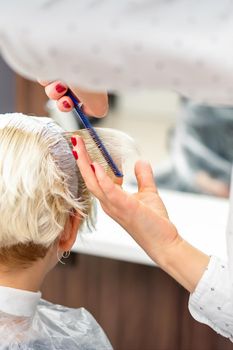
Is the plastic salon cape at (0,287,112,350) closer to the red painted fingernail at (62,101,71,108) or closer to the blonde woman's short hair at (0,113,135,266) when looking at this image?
the blonde woman's short hair at (0,113,135,266)

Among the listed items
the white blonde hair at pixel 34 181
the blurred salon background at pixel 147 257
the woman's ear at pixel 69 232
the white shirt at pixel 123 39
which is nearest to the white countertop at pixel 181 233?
the blurred salon background at pixel 147 257

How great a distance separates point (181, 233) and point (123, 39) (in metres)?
1.71

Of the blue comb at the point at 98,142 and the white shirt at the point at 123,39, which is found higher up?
the white shirt at the point at 123,39

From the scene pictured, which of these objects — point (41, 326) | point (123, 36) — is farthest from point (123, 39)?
point (41, 326)

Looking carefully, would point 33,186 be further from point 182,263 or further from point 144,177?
point 182,263

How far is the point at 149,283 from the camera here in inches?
105

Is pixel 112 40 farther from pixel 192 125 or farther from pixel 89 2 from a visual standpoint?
pixel 192 125

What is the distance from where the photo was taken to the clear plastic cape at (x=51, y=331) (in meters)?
1.48

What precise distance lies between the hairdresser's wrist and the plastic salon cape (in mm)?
360

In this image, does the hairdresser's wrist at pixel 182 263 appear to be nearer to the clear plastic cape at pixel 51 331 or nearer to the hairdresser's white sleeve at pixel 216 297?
the hairdresser's white sleeve at pixel 216 297

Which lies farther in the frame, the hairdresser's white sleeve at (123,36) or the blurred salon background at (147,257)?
the blurred salon background at (147,257)

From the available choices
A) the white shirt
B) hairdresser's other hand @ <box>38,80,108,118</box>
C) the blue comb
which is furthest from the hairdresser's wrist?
the white shirt

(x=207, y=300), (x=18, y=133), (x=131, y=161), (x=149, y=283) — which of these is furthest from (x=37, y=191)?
(x=149, y=283)

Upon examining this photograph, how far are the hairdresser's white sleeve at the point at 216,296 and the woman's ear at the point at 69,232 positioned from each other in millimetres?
347
